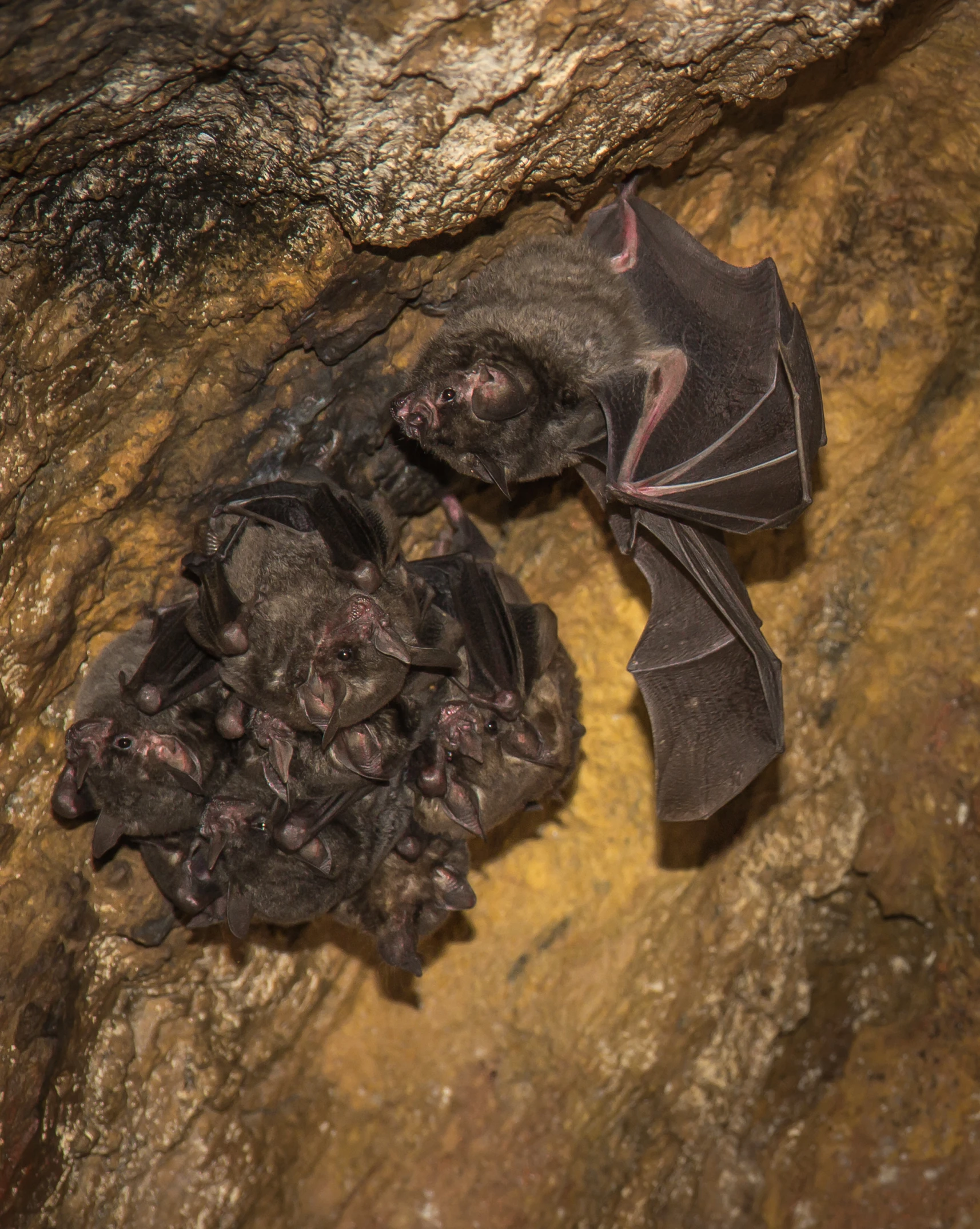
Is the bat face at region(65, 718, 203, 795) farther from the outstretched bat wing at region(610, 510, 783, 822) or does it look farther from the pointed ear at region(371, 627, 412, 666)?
the outstretched bat wing at region(610, 510, 783, 822)

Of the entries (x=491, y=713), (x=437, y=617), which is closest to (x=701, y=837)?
(x=491, y=713)

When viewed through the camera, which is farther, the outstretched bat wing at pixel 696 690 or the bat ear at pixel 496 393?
the outstretched bat wing at pixel 696 690

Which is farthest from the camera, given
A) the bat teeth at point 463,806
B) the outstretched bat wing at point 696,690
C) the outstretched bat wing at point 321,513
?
the outstretched bat wing at point 696,690

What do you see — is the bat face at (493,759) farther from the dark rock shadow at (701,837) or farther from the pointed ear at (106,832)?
the pointed ear at (106,832)

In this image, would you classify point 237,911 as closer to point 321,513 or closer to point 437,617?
point 437,617

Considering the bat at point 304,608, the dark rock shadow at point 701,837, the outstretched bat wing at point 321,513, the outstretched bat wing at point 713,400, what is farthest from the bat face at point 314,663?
the dark rock shadow at point 701,837
